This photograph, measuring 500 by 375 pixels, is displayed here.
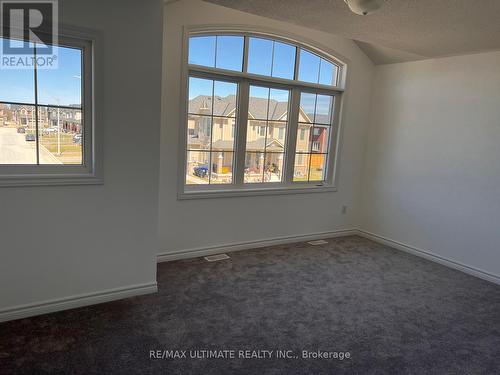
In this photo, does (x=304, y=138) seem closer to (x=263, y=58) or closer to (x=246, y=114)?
(x=246, y=114)

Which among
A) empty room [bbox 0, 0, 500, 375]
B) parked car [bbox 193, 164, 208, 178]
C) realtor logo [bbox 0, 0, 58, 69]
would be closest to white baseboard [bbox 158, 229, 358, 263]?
empty room [bbox 0, 0, 500, 375]

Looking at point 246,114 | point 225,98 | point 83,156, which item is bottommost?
point 83,156

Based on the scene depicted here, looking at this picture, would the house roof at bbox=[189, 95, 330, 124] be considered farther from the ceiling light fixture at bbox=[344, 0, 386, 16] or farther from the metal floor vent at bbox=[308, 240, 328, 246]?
the ceiling light fixture at bbox=[344, 0, 386, 16]

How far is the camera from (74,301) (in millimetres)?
2609

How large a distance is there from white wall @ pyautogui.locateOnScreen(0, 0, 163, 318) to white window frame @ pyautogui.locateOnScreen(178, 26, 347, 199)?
74 centimetres

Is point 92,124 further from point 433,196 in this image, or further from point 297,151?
point 433,196

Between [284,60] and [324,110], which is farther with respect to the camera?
[324,110]

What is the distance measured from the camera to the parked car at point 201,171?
376cm

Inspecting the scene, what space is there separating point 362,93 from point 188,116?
8.12ft

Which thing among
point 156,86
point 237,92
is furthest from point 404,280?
point 156,86

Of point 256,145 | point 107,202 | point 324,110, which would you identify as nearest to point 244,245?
point 256,145

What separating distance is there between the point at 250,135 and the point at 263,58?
2.88 feet

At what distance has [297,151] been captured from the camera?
14.5 ft

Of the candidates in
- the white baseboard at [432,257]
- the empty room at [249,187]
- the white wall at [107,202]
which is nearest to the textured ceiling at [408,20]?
the empty room at [249,187]
